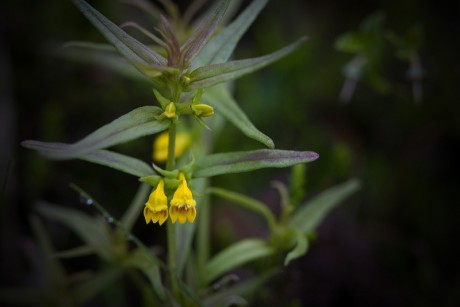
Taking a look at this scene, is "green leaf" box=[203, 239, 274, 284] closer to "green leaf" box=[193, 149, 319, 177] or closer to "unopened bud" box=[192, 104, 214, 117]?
"green leaf" box=[193, 149, 319, 177]

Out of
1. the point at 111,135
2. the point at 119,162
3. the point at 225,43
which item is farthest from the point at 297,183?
the point at 111,135

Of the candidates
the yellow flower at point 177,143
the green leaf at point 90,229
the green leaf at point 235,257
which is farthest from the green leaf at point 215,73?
the green leaf at point 90,229

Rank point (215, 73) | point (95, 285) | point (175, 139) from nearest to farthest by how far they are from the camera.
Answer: point (215, 73)
point (175, 139)
point (95, 285)

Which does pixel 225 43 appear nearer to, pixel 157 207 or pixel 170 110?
pixel 170 110

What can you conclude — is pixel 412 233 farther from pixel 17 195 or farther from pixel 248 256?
pixel 17 195

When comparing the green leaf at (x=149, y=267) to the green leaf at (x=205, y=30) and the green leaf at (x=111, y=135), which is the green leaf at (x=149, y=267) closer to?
the green leaf at (x=111, y=135)

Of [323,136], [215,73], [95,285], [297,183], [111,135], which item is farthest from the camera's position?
[323,136]

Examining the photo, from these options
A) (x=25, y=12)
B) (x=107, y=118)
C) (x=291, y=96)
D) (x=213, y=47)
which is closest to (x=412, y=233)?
(x=291, y=96)
